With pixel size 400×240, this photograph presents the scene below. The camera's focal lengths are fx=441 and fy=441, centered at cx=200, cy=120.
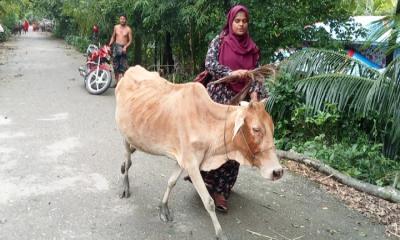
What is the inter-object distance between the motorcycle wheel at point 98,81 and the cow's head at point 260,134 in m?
7.50

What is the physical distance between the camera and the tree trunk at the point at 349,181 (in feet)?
15.7

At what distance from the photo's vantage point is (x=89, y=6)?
48.8 feet

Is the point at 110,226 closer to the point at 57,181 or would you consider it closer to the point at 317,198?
the point at 57,181

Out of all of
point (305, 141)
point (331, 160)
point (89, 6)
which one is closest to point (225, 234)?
point (331, 160)

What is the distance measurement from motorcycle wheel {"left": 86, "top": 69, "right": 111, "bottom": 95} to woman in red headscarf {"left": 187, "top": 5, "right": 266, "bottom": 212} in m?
6.59

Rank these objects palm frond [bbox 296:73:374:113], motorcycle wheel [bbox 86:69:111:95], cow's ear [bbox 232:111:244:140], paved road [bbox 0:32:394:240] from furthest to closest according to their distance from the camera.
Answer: motorcycle wheel [bbox 86:69:111:95]
palm frond [bbox 296:73:374:113]
paved road [bbox 0:32:394:240]
cow's ear [bbox 232:111:244:140]

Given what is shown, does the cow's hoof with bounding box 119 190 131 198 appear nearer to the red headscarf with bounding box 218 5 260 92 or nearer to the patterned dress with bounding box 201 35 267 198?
the patterned dress with bounding box 201 35 267 198

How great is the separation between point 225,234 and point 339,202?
1.59 metres

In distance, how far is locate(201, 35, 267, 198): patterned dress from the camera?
3.89 meters

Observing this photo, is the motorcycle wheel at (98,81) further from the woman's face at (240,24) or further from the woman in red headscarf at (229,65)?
the woman's face at (240,24)

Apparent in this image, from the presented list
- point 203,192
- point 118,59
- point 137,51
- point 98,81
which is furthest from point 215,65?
point 137,51

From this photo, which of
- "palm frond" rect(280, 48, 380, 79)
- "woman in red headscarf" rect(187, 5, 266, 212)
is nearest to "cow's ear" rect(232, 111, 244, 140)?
"woman in red headscarf" rect(187, 5, 266, 212)

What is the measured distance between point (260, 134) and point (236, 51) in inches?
40.2

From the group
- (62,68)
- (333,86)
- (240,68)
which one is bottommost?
(62,68)
